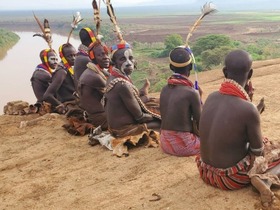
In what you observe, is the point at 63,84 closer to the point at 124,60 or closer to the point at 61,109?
the point at 61,109

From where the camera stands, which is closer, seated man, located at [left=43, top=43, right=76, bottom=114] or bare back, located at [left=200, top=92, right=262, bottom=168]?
bare back, located at [left=200, top=92, right=262, bottom=168]

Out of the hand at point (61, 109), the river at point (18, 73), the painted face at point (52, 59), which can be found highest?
the painted face at point (52, 59)

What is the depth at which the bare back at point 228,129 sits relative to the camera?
3.50 metres

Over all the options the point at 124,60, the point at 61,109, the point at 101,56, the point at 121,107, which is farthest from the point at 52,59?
the point at 121,107

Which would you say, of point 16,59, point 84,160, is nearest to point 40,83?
point 84,160

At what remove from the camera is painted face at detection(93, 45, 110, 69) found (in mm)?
6203

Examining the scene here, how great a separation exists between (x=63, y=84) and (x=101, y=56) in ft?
6.07

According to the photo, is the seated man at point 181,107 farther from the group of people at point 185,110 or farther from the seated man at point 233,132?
the seated man at point 233,132

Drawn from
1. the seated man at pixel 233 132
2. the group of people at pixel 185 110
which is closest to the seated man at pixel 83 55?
the group of people at pixel 185 110

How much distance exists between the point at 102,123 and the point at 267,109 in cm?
305

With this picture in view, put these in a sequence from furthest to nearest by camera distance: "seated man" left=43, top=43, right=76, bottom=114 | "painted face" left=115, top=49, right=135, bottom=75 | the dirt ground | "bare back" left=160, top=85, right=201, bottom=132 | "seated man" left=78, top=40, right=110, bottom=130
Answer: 1. "seated man" left=43, top=43, right=76, bottom=114
2. "seated man" left=78, top=40, right=110, bottom=130
3. "painted face" left=115, top=49, right=135, bottom=75
4. "bare back" left=160, top=85, right=201, bottom=132
5. the dirt ground

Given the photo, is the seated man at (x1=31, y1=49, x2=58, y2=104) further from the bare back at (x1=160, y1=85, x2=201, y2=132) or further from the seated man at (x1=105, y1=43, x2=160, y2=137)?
the bare back at (x1=160, y1=85, x2=201, y2=132)

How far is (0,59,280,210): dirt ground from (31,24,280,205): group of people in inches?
7.2

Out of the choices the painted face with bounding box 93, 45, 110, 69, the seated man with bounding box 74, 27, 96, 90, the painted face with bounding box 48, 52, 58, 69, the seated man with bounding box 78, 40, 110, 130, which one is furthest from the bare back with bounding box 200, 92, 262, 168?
the painted face with bounding box 48, 52, 58, 69
